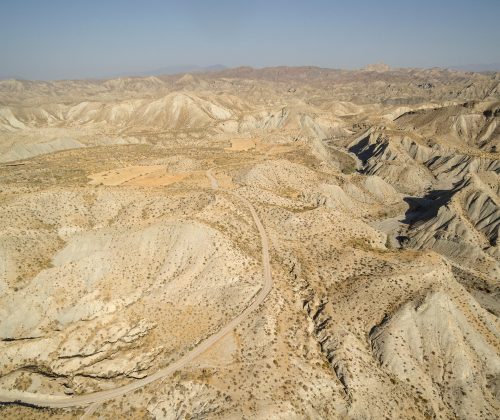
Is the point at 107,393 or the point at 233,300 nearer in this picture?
the point at 107,393

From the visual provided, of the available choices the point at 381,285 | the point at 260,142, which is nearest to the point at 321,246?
the point at 381,285

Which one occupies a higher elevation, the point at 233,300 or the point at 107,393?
the point at 233,300

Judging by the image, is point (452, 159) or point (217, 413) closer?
point (217, 413)

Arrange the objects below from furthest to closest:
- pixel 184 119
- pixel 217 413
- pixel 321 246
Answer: pixel 184 119 < pixel 321 246 < pixel 217 413

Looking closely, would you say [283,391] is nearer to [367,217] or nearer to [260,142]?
[367,217]

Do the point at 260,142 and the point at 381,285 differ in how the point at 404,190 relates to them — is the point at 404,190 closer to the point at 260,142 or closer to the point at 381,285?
the point at 260,142

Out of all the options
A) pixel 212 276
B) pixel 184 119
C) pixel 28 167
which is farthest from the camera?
pixel 184 119

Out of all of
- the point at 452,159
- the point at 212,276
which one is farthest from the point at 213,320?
the point at 452,159

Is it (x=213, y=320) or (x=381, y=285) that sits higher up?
(x=381, y=285)

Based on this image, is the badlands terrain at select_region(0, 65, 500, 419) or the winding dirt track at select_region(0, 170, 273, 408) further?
the winding dirt track at select_region(0, 170, 273, 408)

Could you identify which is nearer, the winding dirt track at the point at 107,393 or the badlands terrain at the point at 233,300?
the badlands terrain at the point at 233,300
